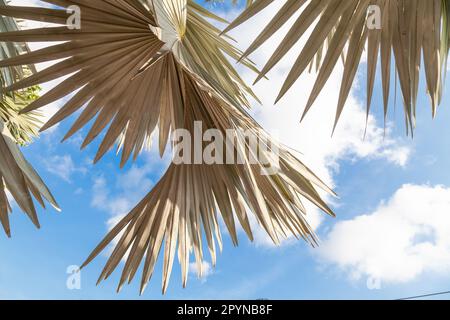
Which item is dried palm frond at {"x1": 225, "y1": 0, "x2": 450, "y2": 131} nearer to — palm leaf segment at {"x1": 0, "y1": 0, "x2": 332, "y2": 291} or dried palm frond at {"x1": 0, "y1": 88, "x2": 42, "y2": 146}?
palm leaf segment at {"x1": 0, "y1": 0, "x2": 332, "y2": 291}

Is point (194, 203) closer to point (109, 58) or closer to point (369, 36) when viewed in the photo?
point (109, 58)

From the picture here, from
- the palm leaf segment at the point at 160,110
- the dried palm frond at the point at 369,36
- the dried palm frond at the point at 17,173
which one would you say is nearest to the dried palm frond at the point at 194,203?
the palm leaf segment at the point at 160,110

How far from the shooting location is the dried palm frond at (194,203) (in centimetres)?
142

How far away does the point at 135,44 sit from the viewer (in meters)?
1.37

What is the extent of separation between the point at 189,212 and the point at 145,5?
744mm

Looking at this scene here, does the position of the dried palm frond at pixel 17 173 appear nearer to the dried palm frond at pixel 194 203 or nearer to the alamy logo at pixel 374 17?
the dried palm frond at pixel 194 203

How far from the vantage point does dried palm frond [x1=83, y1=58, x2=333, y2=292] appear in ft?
4.66

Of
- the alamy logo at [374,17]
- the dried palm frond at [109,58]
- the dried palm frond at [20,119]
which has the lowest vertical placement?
the alamy logo at [374,17]

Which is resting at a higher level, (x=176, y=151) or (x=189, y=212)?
(x=176, y=151)

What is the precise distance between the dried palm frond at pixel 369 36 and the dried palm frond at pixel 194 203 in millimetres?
463

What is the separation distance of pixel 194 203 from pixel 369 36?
902 mm

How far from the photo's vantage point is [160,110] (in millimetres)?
1638
